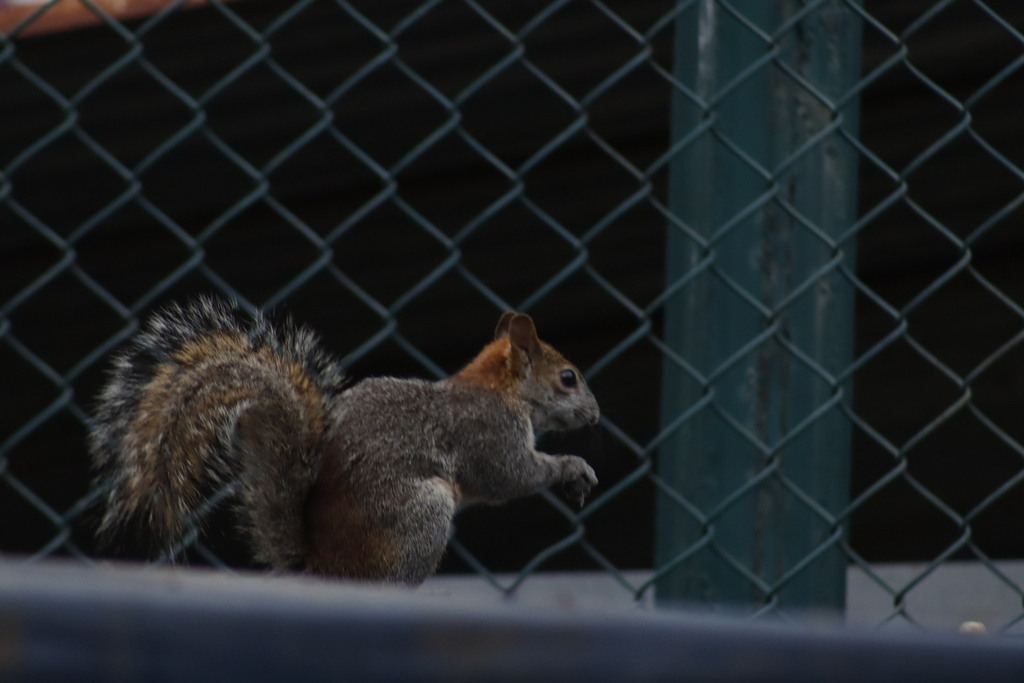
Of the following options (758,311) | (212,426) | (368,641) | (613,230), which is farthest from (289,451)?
(613,230)

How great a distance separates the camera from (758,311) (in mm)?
1315

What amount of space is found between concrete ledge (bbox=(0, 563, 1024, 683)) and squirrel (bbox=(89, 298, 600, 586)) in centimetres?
82

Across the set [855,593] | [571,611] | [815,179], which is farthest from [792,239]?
[855,593]

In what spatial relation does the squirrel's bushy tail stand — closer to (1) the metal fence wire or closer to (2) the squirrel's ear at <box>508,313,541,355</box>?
(1) the metal fence wire

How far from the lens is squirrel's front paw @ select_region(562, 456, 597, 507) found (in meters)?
1.51

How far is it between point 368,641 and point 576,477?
1146mm

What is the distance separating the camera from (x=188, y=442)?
48.4 inches

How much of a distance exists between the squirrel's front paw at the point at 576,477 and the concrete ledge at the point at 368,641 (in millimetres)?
1072

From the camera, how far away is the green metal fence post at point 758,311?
1.30m

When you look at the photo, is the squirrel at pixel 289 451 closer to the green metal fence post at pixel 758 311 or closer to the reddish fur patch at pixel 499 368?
the reddish fur patch at pixel 499 368

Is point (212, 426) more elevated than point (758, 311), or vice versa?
point (758, 311)

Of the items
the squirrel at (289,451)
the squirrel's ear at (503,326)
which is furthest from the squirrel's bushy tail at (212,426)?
the squirrel's ear at (503,326)

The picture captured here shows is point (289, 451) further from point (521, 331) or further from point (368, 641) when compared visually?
point (368, 641)

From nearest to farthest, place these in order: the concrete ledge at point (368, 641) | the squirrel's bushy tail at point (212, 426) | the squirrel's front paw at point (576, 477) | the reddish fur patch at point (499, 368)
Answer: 1. the concrete ledge at point (368, 641)
2. the squirrel's bushy tail at point (212, 426)
3. the squirrel's front paw at point (576, 477)
4. the reddish fur patch at point (499, 368)
